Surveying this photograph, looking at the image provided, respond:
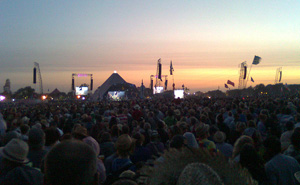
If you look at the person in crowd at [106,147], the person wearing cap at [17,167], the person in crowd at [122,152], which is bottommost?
the person in crowd at [106,147]

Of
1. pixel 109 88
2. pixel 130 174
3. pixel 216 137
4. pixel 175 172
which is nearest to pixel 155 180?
pixel 175 172

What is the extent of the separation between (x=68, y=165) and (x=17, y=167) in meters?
1.92

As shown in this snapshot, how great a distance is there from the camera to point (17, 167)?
294cm

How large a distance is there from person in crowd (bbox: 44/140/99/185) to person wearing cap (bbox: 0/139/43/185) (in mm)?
1665

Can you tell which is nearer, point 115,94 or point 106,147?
point 106,147

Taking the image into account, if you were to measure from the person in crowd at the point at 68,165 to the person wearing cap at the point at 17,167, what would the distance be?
65.6 inches

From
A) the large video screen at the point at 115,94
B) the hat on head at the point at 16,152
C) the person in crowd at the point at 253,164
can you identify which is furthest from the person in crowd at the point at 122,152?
the large video screen at the point at 115,94

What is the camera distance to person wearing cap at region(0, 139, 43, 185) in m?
2.84

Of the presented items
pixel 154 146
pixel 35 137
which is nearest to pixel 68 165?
pixel 35 137

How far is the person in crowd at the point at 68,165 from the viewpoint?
1384 millimetres

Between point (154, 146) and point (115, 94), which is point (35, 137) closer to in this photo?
point (154, 146)

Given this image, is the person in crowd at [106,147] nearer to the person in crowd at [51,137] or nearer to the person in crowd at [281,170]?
the person in crowd at [51,137]

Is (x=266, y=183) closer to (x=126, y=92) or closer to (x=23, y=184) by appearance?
(x=23, y=184)

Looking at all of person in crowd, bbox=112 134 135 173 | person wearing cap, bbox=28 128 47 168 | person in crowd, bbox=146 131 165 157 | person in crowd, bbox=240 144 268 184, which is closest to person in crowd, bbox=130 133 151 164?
person in crowd, bbox=146 131 165 157
